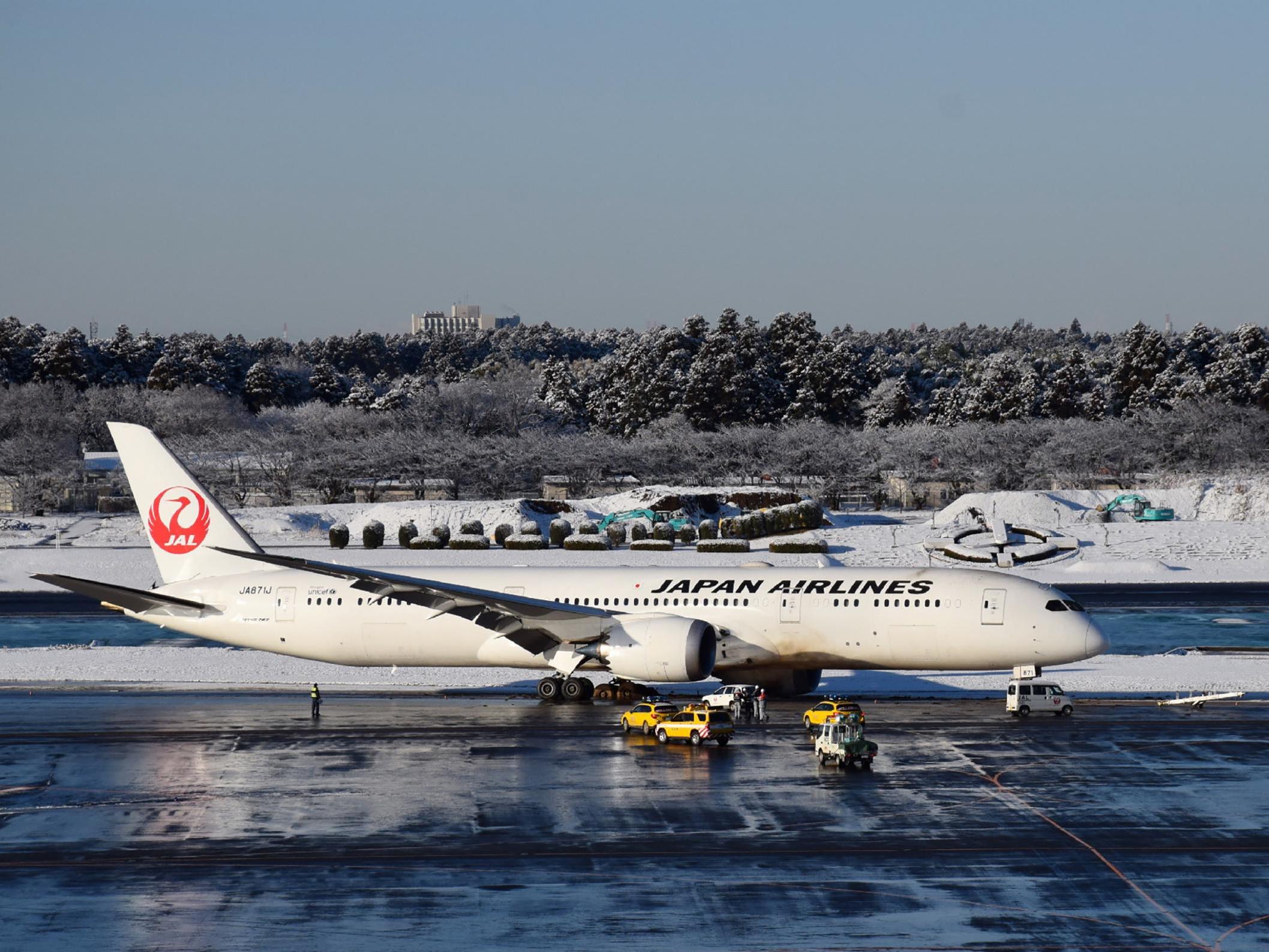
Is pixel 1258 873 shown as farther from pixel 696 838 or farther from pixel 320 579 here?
pixel 320 579

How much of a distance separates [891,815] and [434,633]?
2077cm

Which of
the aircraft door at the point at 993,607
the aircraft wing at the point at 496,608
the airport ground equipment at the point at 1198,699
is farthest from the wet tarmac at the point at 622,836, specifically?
the aircraft wing at the point at 496,608

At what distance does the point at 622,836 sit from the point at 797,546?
6560 centimetres

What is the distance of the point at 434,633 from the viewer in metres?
46.0

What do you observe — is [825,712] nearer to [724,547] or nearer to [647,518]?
[724,547]

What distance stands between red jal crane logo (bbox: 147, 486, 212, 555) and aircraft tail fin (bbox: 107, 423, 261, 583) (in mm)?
20

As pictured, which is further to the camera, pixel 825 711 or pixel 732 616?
pixel 732 616

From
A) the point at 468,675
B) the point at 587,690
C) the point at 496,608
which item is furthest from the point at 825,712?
the point at 468,675

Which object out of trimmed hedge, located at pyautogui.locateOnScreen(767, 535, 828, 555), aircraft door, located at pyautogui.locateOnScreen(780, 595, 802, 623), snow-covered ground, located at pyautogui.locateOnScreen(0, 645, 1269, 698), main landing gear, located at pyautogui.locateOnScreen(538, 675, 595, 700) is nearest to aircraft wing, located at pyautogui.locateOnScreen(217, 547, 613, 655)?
main landing gear, located at pyautogui.locateOnScreen(538, 675, 595, 700)

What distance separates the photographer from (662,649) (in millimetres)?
41812

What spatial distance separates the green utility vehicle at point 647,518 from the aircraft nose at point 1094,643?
5679 centimetres

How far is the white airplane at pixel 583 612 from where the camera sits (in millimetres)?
43000

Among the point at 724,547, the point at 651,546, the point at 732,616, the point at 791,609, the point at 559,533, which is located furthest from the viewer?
the point at 559,533

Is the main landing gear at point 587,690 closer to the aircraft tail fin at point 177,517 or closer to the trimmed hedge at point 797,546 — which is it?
the aircraft tail fin at point 177,517
